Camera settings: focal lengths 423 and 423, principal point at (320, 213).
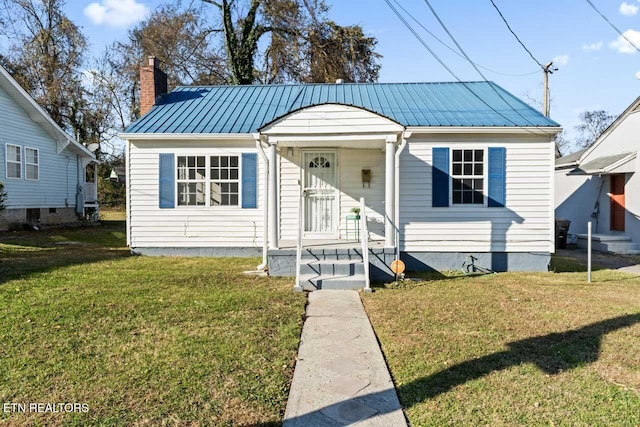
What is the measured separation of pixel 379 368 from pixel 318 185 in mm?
6729

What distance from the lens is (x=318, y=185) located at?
34.2 ft

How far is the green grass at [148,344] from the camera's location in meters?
3.27

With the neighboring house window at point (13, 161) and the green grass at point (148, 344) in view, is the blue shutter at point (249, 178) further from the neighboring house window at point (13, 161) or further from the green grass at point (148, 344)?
the neighboring house window at point (13, 161)

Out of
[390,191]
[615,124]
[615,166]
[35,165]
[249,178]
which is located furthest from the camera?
[35,165]

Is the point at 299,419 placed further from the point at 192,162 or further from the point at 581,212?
the point at 581,212

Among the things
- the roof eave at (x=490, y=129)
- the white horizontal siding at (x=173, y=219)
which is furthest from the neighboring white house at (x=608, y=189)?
the white horizontal siding at (x=173, y=219)

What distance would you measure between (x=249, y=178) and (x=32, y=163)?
1185 cm

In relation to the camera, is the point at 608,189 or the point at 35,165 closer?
the point at 608,189

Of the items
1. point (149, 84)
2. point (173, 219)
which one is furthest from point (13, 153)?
point (173, 219)

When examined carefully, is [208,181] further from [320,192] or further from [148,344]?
[148,344]

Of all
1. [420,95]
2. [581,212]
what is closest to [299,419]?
[420,95]

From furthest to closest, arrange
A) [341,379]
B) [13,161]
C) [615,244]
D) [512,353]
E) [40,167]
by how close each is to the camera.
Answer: [40,167] < [13,161] < [615,244] < [512,353] < [341,379]

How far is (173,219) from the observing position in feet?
35.1

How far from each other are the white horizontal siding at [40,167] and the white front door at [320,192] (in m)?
12.0
